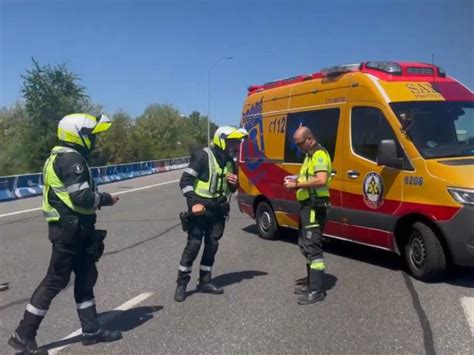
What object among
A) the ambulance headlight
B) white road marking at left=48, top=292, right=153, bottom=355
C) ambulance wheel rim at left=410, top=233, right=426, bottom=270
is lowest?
white road marking at left=48, top=292, right=153, bottom=355

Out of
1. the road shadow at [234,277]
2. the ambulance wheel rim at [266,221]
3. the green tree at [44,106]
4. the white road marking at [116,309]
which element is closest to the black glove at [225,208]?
the road shadow at [234,277]

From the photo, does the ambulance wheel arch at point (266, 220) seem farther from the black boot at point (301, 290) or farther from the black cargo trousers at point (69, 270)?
the black cargo trousers at point (69, 270)

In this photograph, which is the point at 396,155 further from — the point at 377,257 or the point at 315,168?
the point at 377,257

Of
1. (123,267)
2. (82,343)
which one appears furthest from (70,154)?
(123,267)

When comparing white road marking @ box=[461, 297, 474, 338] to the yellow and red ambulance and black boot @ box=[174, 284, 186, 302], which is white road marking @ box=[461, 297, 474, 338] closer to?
the yellow and red ambulance

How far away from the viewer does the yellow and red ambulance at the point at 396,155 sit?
5855mm

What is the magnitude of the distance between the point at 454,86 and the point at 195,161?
368 cm

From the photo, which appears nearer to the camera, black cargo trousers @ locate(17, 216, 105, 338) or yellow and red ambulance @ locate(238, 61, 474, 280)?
black cargo trousers @ locate(17, 216, 105, 338)

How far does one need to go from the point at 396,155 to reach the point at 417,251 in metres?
1.11

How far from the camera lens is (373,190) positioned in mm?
6734

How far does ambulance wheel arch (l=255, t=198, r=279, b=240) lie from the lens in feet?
29.9

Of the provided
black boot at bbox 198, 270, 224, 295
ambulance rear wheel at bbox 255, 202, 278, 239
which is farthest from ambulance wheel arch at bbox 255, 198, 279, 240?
black boot at bbox 198, 270, 224, 295

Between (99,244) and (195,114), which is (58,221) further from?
(195,114)

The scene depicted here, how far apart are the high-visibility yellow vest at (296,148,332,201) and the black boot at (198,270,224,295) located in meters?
1.32
